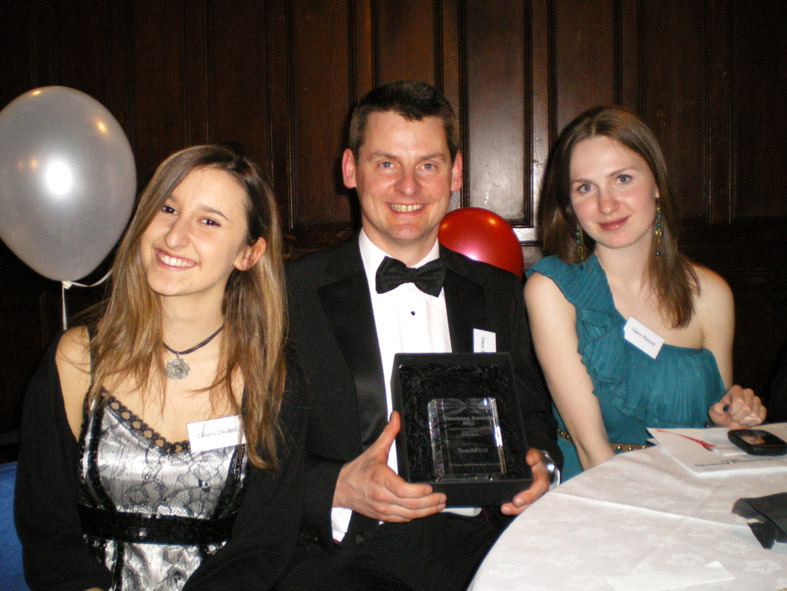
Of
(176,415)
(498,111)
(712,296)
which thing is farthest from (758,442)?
(498,111)

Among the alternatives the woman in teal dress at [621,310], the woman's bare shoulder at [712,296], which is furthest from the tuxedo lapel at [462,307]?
the woman's bare shoulder at [712,296]

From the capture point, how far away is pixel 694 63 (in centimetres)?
474

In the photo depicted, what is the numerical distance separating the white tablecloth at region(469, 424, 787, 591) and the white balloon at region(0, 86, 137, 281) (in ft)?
5.17

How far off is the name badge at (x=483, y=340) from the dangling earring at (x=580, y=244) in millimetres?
597

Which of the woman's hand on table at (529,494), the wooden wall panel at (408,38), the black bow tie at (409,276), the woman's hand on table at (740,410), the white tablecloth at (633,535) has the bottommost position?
the woman's hand on table at (529,494)

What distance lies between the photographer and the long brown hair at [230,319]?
1.76 m

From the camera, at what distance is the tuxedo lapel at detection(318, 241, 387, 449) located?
1978mm

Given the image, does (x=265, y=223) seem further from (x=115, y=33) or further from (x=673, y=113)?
(x=115, y=33)

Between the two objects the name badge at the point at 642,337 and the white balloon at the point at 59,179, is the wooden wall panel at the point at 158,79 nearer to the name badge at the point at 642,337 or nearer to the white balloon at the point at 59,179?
the white balloon at the point at 59,179

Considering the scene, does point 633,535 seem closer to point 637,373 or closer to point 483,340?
point 483,340

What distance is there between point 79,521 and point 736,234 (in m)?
4.87

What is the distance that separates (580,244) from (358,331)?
42.2 inches

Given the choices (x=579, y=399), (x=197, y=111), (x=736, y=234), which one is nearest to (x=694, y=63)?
(x=736, y=234)

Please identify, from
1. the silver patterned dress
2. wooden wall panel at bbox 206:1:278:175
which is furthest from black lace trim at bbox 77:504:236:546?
wooden wall panel at bbox 206:1:278:175
